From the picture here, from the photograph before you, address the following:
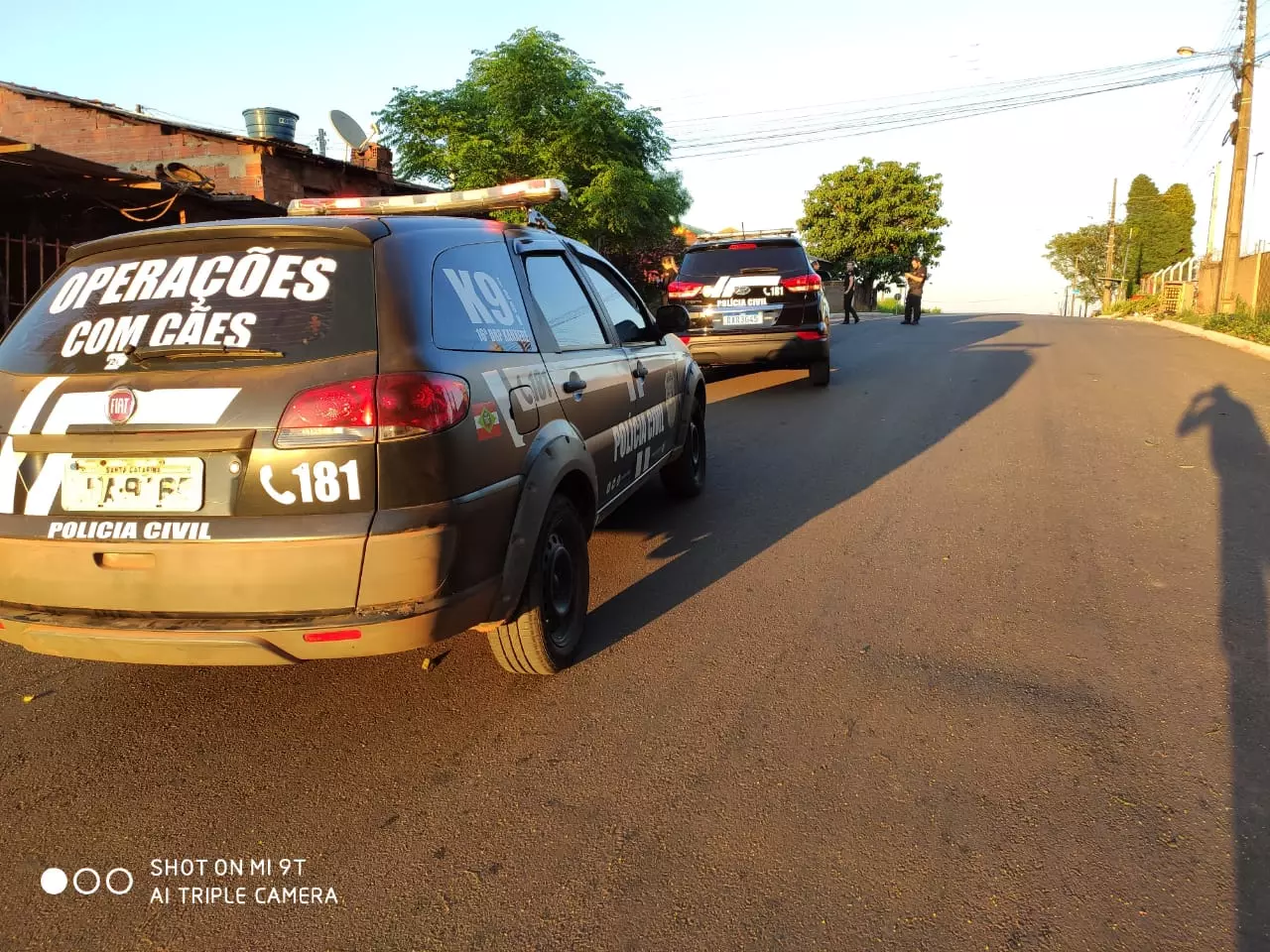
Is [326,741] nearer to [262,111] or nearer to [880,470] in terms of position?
[880,470]

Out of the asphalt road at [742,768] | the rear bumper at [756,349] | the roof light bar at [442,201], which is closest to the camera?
the asphalt road at [742,768]

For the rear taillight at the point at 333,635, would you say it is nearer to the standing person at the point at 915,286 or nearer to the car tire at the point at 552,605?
the car tire at the point at 552,605

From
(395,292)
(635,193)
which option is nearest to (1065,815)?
(395,292)

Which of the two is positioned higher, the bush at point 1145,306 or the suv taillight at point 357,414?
the bush at point 1145,306

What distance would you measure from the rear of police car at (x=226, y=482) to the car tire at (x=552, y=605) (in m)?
0.60

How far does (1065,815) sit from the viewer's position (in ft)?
8.48

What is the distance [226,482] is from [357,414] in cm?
43

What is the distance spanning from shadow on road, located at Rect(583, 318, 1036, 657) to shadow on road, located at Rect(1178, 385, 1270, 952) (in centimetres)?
180

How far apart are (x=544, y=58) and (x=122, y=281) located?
2601 cm

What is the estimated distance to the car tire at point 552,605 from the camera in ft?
10.7

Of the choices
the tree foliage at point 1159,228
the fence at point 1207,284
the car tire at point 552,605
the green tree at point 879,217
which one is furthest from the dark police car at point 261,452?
the tree foliage at point 1159,228

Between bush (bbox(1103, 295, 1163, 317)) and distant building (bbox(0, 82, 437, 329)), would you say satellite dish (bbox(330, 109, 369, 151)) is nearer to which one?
distant building (bbox(0, 82, 437, 329))

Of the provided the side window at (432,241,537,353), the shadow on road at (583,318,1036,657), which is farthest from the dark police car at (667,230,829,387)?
the side window at (432,241,537,353)

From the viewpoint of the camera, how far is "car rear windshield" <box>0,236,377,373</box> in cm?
273
